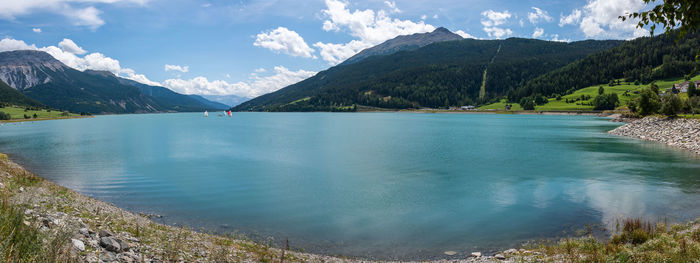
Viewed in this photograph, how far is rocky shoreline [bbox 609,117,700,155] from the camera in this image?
45.7 metres

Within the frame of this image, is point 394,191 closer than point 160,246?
No

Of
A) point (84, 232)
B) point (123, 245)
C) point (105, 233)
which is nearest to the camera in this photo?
point (84, 232)

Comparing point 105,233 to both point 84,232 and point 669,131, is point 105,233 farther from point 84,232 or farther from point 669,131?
point 669,131

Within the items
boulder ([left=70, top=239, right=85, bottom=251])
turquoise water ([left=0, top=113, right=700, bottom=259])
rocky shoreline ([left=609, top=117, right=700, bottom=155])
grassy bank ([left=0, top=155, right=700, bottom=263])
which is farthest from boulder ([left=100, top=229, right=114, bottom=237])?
rocky shoreline ([left=609, top=117, right=700, bottom=155])

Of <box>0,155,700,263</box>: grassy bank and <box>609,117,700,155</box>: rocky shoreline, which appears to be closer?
<box>0,155,700,263</box>: grassy bank

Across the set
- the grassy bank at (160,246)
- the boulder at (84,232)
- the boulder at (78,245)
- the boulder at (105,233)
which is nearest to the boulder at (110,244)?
the grassy bank at (160,246)

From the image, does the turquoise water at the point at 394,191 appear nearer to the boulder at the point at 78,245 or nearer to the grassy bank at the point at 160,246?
the grassy bank at the point at 160,246

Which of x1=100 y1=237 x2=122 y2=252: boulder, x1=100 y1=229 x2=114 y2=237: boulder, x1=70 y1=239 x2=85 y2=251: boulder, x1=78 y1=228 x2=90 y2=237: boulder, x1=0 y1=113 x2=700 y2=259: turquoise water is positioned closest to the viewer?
x1=70 y1=239 x2=85 y2=251: boulder

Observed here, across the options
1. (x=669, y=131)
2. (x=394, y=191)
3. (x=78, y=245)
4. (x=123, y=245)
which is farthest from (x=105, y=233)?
(x=669, y=131)

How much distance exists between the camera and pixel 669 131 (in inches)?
2157

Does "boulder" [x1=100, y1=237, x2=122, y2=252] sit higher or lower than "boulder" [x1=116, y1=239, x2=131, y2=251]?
higher

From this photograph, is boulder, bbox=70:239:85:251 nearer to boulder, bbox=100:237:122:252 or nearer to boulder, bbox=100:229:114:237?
boulder, bbox=100:237:122:252

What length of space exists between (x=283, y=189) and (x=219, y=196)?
4614 mm

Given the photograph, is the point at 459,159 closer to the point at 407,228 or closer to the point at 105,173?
the point at 407,228
